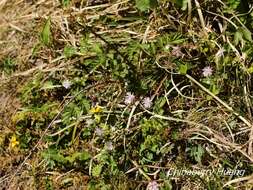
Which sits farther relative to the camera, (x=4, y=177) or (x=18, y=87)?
(x=18, y=87)

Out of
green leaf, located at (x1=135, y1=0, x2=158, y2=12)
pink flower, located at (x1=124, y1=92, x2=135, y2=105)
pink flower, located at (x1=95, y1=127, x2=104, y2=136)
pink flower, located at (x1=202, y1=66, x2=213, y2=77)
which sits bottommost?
pink flower, located at (x1=95, y1=127, x2=104, y2=136)

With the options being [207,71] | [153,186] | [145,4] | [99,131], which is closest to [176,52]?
[207,71]

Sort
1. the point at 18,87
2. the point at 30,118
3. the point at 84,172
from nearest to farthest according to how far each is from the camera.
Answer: the point at 84,172, the point at 30,118, the point at 18,87

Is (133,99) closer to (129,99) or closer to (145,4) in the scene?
(129,99)

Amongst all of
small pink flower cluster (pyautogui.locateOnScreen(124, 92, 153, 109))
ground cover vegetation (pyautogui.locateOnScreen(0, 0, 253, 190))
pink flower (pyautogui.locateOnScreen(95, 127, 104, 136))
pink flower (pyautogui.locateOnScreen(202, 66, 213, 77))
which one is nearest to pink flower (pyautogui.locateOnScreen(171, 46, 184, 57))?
ground cover vegetation (pyautogui.locateOnScreen(0, 0, 253, 190))

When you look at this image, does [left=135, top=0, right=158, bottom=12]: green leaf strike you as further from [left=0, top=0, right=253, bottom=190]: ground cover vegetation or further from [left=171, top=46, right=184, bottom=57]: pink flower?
[left=171, top=46, right=184, bottom=57]: pink flower

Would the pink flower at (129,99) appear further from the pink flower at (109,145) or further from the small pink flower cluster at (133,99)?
the pink flower at (109,145)

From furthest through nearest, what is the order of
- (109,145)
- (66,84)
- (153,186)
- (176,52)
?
(66,84) → (176,52) → (109,145) → (153,186)

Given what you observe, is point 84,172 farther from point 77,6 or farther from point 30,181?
point 77,6

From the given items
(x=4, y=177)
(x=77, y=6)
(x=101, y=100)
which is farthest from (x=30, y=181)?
(x=77, y=6)
